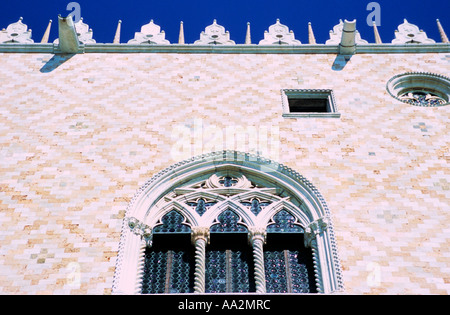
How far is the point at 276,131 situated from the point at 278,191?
1.38m

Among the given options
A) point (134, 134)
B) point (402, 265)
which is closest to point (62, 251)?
point (134, 134)

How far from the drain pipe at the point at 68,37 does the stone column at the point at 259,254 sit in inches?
229

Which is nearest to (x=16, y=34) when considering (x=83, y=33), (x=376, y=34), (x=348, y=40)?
(x=83, y=33)

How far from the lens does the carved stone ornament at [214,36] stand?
45.9 ft

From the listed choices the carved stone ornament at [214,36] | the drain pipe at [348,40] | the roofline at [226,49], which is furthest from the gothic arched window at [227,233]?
the drain pipe at [348,40]

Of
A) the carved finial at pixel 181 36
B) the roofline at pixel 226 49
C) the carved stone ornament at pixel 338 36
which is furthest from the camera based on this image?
the carved finial at pixel 181 36

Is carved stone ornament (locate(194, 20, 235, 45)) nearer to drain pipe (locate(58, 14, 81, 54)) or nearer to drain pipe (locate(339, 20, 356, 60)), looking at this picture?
drain pipe (locate(339, 20, 356, 60))

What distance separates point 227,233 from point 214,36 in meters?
5.47

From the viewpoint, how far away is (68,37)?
44.2ft

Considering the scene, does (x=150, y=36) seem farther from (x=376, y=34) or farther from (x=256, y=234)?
(x=256, y=234)

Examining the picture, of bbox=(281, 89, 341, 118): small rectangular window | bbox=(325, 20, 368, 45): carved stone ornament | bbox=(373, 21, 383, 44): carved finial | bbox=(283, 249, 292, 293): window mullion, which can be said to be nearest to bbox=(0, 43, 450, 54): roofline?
bbox=(325, 20, 368, 45): carved stone ornament

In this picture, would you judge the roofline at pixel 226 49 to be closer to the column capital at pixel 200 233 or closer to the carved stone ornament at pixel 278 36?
the carved stone ornament at pixel 278 36

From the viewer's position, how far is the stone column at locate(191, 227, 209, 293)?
917cm

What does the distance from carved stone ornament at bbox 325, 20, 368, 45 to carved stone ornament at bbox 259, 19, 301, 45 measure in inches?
26.9
